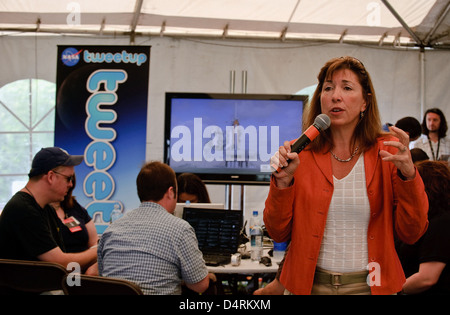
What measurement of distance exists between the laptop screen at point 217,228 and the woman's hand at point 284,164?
5.88 ft

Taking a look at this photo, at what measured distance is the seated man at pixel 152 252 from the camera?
1866 mm

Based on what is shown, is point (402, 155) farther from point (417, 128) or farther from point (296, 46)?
point (296, 46)

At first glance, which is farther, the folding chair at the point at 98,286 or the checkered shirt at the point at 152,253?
the checkered shirt at the point at 152,253

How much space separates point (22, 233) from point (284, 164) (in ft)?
5.53

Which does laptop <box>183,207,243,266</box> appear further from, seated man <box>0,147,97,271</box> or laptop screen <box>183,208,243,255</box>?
seated man <box>0,147,97,271</box>

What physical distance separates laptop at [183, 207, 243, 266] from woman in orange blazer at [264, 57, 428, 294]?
167 cm

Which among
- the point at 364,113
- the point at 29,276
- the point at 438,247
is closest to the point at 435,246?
the point at 438,247

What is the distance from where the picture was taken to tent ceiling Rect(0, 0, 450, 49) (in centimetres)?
496

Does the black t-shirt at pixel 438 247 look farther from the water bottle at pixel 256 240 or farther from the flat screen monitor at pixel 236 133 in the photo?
the flat screen monitor at pixel 236 133

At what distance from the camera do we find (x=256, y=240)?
3.24m

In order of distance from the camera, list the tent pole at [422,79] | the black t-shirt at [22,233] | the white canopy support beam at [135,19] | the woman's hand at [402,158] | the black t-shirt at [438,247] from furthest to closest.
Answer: the tent pole at [422,79] < the white canopy support beam at [135,19] < the black t-shirt at [22,233] < the black t-shirt at [438,247] < the woman's hand at [402,158]

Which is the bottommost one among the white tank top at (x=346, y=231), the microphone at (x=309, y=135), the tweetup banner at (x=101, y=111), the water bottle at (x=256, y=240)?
the water bottle at (x=256, y=240)

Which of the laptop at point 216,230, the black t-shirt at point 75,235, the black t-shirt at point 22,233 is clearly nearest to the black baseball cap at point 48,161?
the black t-shirt at point 22,233

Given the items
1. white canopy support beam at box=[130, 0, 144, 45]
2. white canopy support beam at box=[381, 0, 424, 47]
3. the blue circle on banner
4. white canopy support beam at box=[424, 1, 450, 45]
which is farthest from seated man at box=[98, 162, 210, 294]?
white canopy support beam at box=[424, 1, 450, 45]
